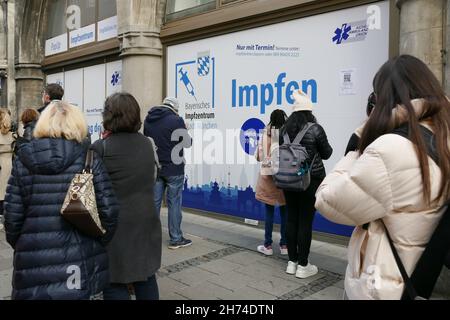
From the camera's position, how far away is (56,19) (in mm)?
11078

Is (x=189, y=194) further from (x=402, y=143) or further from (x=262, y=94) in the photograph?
(x=402, y=143)

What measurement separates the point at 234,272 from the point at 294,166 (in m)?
1.29

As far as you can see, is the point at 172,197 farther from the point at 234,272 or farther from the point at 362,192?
the point at 362,192

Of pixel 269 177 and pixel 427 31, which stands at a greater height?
pixel 427 31

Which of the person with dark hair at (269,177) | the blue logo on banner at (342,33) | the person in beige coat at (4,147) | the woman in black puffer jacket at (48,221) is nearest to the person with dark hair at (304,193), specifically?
the person with dark hair at (269,177)

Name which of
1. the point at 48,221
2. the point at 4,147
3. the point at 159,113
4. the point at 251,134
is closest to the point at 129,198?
the point at 48,221

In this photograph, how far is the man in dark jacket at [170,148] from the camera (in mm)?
5051

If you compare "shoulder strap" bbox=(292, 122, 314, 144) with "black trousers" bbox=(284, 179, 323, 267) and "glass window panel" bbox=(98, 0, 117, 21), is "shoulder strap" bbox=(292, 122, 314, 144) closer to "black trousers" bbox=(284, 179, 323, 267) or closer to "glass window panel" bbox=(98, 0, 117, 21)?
"black trousers" bbox=(284, 179, 323, 267)

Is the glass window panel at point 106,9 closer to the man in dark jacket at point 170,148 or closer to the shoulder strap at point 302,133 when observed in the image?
the man in dark jacket at point 170,148

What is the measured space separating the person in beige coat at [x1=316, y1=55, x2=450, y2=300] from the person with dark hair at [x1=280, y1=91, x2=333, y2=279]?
234 centimetres

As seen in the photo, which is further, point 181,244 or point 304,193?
point 181,244

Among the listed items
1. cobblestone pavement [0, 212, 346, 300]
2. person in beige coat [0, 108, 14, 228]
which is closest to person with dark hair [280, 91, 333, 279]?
cobblestone pavement [0, 212, 346, 300]
